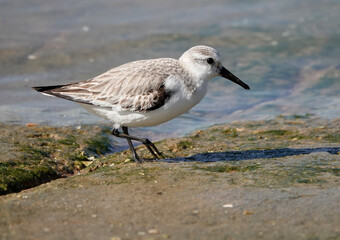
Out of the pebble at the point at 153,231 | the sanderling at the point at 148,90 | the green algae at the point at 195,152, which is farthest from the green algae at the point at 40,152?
the pebble at the point at 153,231

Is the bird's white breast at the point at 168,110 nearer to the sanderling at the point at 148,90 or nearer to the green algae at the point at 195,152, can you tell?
the sanderling at the point at 148,90

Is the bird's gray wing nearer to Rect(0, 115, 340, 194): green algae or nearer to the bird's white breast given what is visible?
the bird's white breast

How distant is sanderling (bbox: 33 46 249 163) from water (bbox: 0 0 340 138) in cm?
230

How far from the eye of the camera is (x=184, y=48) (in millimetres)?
14625

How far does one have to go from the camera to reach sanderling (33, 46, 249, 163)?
24.5ft

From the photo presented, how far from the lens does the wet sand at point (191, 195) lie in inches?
198

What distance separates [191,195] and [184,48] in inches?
358

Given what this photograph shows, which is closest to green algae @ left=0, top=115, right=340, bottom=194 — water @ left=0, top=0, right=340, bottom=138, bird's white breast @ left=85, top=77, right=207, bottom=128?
bird's white breast @ left=85, top=77, right=207, bottom=128

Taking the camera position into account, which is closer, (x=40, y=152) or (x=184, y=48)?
(x=40, y=152)

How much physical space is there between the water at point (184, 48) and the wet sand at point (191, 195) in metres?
2.41

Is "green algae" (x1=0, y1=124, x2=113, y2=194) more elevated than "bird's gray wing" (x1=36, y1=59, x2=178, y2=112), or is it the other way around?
"bird's gray wing" (x1=36, y1=59, x2=178, y2=112)

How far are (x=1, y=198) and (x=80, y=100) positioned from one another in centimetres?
224

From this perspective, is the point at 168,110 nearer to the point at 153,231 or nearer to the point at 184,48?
the point at 153,231

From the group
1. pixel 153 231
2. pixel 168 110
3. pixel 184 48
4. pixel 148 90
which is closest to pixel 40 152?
pixel 148 90
